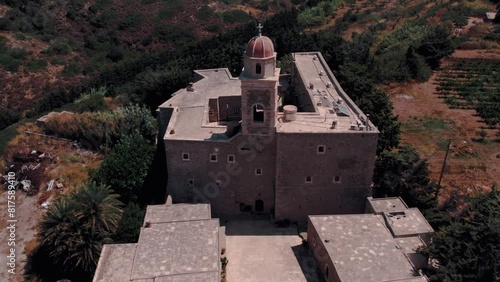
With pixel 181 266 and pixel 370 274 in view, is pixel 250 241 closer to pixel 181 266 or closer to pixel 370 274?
pixel 181 266

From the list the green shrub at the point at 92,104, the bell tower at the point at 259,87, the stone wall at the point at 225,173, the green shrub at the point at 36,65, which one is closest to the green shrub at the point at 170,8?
the green shrub at the point at 36,65

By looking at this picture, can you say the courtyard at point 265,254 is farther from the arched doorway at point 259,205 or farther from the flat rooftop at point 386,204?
the flat rooftop at point 386,204

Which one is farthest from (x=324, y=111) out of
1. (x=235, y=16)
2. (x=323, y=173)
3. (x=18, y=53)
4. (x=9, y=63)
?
(x=235, y=16)

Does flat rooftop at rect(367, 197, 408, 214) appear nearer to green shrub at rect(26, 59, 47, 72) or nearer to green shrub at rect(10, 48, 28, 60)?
green shrub at rect(26, 59, 47, 72)

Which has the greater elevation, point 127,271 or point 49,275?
point 127,271

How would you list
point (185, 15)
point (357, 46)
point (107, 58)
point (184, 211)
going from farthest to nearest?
point (185, 15) → point (107, 58) → point (357, 46) → point (184, 211)

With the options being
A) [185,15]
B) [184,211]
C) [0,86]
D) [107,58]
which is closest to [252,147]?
[184,211]
